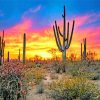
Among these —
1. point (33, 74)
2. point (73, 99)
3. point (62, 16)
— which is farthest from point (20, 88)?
point (62, 16)

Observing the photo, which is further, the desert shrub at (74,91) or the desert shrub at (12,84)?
the desert shrub at (74,91)

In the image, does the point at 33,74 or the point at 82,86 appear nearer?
the point at 82,86

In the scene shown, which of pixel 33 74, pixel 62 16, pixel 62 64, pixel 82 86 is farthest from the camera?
pixel 62 16

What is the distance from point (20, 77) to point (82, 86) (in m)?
2.25

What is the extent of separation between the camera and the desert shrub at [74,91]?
11758mm

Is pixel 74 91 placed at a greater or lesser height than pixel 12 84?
lesser

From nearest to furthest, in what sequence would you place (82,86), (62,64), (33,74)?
(82,86), (33,74), (62,64)

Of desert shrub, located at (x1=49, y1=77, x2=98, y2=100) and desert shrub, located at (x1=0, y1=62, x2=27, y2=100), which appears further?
desert shrub, located at (x1=49, y1=77, x2=98, y2=100)

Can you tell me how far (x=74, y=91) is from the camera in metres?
11.9

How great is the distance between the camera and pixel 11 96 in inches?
442

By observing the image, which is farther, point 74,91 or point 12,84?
point 74,91

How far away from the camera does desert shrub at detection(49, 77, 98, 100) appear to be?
11.8 m

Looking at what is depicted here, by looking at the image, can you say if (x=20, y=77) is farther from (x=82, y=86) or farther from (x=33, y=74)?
(x=33, y=74)

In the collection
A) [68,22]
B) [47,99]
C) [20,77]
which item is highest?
[68,22]
